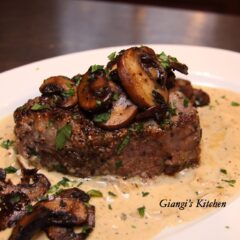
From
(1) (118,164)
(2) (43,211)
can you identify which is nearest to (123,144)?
(1) (118,164)

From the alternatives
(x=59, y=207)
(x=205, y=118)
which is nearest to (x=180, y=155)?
(x=205, y=118)

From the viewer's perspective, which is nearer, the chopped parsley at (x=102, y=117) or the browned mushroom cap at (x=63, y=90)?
the chopped parsley at (x=102, y=117)

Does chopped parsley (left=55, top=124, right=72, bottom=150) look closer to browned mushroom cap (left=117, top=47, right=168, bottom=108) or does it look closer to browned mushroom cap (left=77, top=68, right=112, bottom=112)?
browned mushroom cap (left=77, top=68, right=112, bottom=112)

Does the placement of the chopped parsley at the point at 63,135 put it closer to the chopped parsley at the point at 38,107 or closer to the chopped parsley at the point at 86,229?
the chopped parsley at the point at 38,107

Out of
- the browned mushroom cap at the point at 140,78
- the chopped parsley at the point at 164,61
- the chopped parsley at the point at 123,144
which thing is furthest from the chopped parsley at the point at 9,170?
the chopped parsley at the point at 164,61

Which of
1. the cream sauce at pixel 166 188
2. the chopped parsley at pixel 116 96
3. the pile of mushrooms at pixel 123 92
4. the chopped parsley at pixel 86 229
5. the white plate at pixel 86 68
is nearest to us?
the chopped parsley at pixel 86 229
